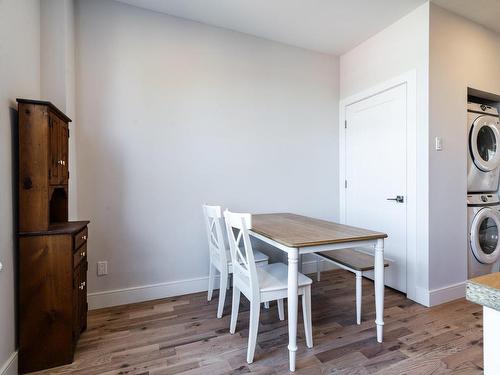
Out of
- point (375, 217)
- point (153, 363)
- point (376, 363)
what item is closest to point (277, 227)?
point (376, 363)

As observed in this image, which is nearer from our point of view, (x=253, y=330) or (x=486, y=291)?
(x=486, y=291)

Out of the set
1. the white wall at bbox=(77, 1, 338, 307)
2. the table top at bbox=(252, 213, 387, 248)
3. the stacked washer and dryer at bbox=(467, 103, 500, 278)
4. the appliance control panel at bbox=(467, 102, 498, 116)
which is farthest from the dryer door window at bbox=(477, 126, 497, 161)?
the table top at bbox=(252, 213, 387, 248)

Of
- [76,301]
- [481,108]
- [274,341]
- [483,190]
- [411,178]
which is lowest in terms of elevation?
[274,341]

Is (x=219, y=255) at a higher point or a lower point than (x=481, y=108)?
lower

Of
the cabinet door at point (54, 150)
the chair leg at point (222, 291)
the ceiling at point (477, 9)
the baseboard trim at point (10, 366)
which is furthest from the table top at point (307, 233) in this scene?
the ceiling at point (477, 9)

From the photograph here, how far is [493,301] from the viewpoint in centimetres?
51

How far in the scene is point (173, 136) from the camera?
2.47 metres

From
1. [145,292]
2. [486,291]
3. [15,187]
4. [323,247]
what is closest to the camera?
[486,291]

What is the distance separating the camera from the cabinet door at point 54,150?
155 cm

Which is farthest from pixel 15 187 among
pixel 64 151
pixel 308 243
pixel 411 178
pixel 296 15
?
pixel 411 178

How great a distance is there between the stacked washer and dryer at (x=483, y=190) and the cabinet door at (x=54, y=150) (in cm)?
346

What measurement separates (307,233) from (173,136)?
153cm

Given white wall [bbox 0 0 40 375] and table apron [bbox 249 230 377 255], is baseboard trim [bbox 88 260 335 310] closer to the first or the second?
→ white wall [bbox 0 0 40 375]

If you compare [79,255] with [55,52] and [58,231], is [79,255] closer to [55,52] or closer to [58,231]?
[58,231]
